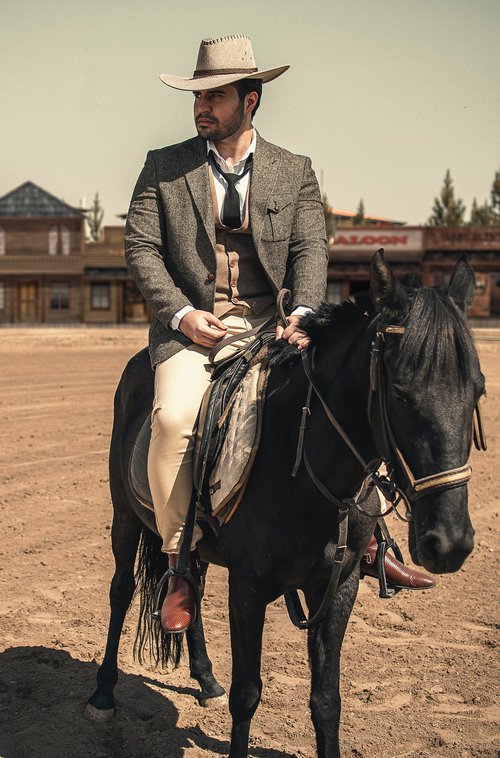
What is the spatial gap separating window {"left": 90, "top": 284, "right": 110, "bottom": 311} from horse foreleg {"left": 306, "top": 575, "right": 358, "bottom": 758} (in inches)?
1972

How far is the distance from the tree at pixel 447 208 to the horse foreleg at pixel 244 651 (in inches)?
2875

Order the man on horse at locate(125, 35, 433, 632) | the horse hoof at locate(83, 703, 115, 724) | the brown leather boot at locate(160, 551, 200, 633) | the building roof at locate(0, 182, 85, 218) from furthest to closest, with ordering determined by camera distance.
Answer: the building roof at locate(0, 182, 85, 218) < the horse hoof at locate(83, 703, 115, 724) < the man on horse at locate(125, 35, 433, 632) < the brown leather boot at locate(160, 551, 200, 633)

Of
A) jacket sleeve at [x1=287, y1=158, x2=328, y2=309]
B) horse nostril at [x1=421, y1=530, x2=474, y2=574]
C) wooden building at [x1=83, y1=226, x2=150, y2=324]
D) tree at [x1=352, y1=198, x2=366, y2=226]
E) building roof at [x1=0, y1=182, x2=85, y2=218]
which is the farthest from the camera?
tree at [x1=352, y1=198, x2=366, y2=226]

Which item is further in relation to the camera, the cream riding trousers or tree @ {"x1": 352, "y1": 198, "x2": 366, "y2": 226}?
tree @ {"x1": 352, "y1": 198, "x2": 366, "y2": 226}

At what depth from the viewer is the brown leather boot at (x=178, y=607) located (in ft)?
12.5

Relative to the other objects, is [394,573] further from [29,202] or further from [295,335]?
[29,202]

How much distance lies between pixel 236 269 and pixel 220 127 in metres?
0.65

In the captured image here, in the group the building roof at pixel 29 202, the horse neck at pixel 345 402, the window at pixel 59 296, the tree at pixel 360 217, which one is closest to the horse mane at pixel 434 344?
the horse neck at pixel 345 402

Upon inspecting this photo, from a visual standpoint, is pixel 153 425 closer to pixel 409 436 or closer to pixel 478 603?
pixel 409 436

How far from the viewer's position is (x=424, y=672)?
5.20m

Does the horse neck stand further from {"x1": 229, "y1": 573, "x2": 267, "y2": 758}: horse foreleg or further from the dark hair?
the dark hair

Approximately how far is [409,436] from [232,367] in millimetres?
1237

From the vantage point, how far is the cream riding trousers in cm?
387

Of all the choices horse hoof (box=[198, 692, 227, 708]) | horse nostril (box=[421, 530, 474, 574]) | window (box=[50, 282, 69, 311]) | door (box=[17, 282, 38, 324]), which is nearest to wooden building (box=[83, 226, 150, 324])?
window (box=[50, 282, 69, 311])
